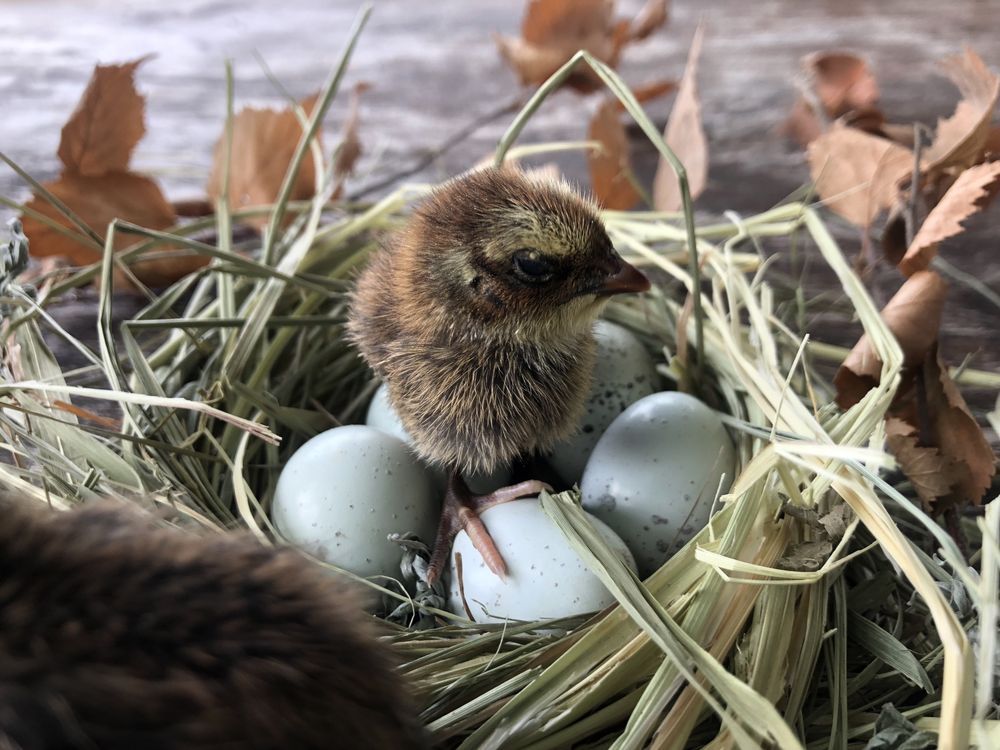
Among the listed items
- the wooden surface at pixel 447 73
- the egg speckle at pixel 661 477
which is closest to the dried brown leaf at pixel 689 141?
the wooden surface at pixel 447 73

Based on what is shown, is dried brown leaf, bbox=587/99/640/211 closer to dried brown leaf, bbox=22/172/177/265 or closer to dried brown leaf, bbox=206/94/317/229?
dried brown leaf, bbox=206/94/317/229

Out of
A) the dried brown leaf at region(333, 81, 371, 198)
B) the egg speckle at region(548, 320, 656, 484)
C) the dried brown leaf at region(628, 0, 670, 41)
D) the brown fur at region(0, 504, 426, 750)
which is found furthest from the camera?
the dried brown leaf at region(628, 0, 670, 41)

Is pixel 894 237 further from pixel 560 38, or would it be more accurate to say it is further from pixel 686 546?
pixel 560 38

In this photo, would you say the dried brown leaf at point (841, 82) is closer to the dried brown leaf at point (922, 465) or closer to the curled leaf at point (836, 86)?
the curled leaf at point (836, 86)

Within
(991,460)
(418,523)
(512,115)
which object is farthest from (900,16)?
(418,523)

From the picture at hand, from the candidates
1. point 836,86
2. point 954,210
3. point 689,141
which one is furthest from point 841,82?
point 954,210

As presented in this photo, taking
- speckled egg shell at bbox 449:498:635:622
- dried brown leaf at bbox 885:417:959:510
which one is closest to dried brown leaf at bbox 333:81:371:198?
speckled egg shell at bbox 449:498:635:622

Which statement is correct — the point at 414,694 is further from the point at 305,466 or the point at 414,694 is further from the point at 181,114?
the point at 181,114
